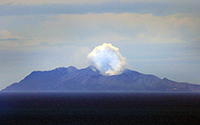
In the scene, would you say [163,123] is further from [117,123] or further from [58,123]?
[58,123]

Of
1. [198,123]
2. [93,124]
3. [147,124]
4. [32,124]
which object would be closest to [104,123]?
[93,124]

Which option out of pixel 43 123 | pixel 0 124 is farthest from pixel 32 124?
pixel 0 124

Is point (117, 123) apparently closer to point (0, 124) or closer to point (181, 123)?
point (181, 123)

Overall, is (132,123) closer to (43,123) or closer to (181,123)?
(181,123)

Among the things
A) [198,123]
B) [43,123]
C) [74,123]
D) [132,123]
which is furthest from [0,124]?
[198,123]

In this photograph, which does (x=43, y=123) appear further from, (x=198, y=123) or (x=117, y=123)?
(x=198, y=123)
